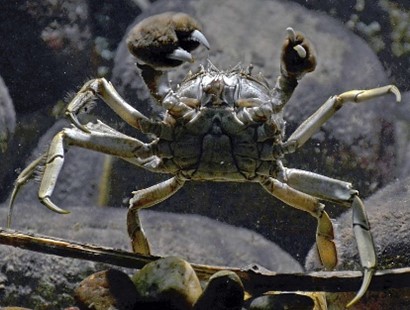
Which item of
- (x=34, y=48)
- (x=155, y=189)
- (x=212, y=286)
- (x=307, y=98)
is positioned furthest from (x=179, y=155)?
(x=34, y=48)

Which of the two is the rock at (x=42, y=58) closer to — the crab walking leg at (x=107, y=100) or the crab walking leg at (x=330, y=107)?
the crab walking leg at (x=107, y=100)

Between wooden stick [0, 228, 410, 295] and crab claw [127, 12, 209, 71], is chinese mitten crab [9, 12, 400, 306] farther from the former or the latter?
wooden stick [0, 228, 410, 295]

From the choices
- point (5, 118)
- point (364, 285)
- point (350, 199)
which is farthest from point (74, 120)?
point (5, 118)

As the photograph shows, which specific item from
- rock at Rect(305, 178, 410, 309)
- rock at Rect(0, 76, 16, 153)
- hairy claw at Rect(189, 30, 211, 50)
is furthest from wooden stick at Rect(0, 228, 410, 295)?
rock at Rect(0, 76, 16, 153)

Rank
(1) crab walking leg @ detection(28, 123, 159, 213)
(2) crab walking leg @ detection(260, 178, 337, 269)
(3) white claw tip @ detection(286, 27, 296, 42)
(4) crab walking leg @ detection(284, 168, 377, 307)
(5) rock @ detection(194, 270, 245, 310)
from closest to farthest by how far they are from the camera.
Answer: (5) rock @ detection(194, 270, 245, 310) < (4) crab walking leg @ detection(284, 168, 377, 307) < (3) white claw tip @ detection(286, 27, 296, 42) < (1) crab walking leg @ detection(28, 123, 159, 213) < (2) crab walking leg @ detection(260, 178, 337, 269)

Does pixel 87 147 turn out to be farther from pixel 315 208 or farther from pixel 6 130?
pixel 6 130

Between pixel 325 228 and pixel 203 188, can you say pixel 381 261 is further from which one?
pixel 203 188
